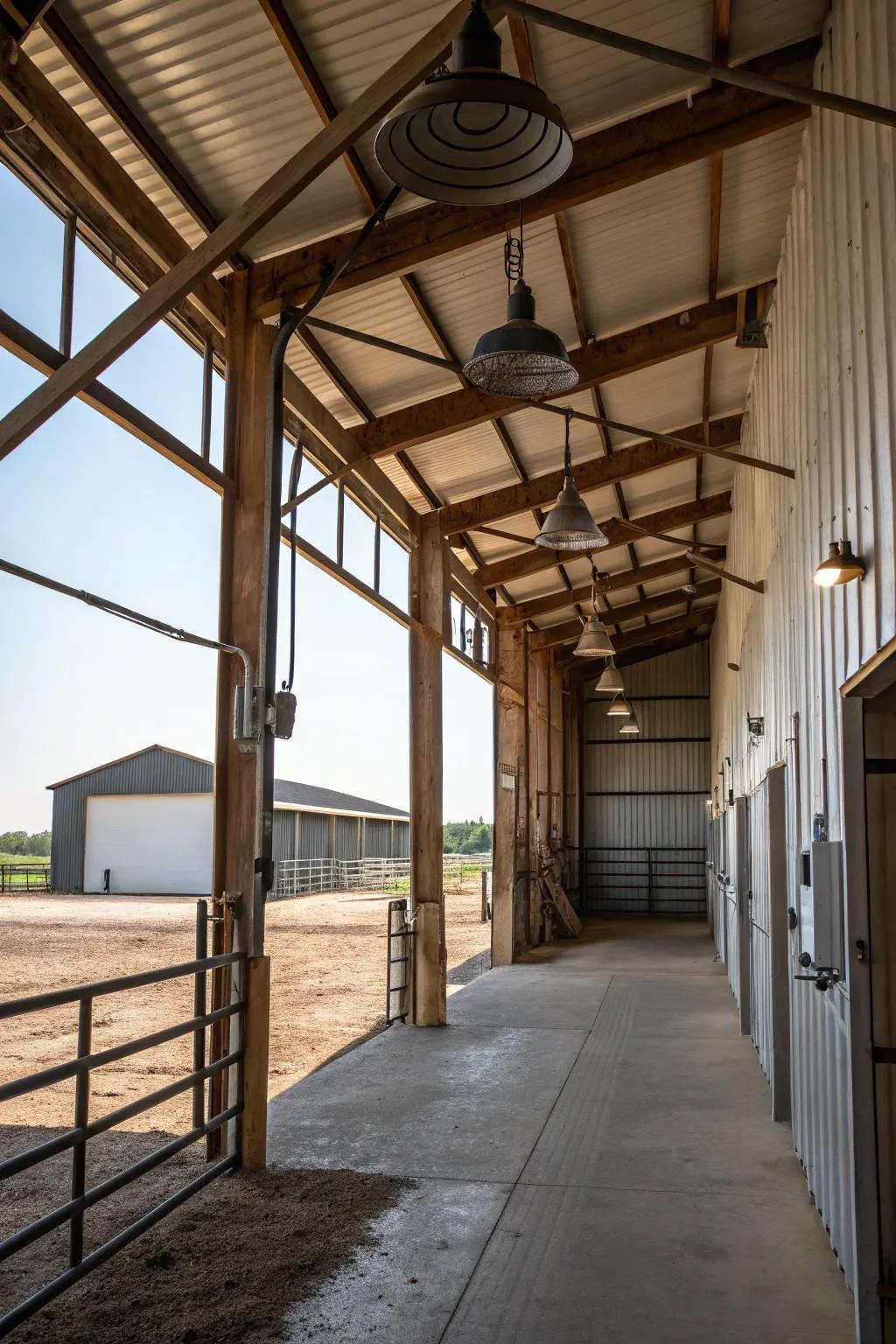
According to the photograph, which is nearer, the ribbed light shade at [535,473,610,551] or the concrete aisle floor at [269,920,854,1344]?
the concrete aisle floor at [269,920,854,1344]

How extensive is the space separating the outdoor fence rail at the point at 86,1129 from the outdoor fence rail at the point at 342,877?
88.6 feet

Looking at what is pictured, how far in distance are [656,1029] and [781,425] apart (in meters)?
6.00

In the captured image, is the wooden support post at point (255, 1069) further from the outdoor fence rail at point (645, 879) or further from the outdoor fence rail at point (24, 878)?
the outdoor fence rail at point (24, 878)

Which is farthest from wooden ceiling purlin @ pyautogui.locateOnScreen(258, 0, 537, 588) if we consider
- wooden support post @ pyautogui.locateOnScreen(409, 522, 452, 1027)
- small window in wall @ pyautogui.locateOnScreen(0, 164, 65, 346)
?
small window in wall @ pyautogui.locateOnScreen(0, 164, 65, 346)

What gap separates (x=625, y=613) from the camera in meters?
20.5

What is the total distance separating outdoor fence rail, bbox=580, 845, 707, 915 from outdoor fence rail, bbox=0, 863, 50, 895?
1959cm

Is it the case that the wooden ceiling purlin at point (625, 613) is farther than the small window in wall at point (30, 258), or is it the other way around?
the wooden ceiling purlin at point (625, 613)

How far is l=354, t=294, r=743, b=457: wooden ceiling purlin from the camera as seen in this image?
9047mm

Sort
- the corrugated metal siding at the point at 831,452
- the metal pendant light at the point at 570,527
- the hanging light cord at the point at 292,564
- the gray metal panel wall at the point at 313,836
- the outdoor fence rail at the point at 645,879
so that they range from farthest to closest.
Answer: the gray metal panel wall at the point at 313,836
the outdoor fence rail at the point at 645,879
the metal pendant light at the point at 570,527
the hanging light cord at the point at 292,564
the corrugated metal siding at the point at 831,452

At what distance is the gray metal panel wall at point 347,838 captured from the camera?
133 feet

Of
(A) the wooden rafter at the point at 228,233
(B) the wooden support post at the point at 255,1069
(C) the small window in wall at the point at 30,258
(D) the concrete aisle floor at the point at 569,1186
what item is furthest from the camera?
(B) the wooden support post at the point at 255,1069

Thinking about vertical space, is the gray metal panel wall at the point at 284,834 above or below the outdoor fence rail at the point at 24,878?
above

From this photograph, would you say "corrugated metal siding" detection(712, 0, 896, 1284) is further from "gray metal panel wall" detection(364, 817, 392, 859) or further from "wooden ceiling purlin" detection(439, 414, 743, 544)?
"gray metal panel wall" detection(364, 817, 392, 859)

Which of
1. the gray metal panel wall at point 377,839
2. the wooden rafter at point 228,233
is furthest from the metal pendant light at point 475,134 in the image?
the gray metal panel wall at point 377,839
